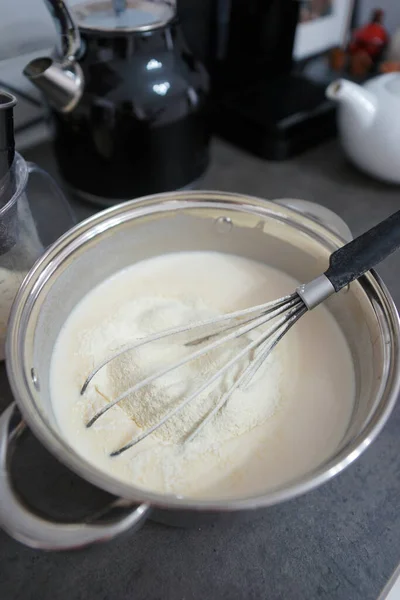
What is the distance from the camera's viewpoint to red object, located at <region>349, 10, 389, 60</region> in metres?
0.99

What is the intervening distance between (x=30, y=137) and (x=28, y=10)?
0.63 ft

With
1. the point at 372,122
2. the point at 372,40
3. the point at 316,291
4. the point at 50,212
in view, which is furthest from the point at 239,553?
the point at 372,40

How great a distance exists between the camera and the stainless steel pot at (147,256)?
1.14 ft

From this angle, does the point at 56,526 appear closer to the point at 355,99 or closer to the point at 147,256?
the point at 147,256

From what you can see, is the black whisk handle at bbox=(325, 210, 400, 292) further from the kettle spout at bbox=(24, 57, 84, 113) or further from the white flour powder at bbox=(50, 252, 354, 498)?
the kettle spout at bbox=(24, 57, 84, 113)

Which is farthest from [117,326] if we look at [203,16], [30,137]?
[203,16]

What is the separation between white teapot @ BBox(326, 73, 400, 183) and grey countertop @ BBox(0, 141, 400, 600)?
44cm

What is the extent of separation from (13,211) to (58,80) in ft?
0.67

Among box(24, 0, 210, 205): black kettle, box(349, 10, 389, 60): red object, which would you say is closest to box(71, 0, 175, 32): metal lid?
box(24, 0, 210, 205): black kettle

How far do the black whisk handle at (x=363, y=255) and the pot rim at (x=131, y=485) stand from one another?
3 centimetres

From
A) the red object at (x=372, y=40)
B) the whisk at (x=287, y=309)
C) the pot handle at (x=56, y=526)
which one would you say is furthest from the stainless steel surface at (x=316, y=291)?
the red object at (x=372, y=40)

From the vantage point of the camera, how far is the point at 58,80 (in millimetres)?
619

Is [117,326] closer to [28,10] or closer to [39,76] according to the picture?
[39,76]

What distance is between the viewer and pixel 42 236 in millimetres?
657
